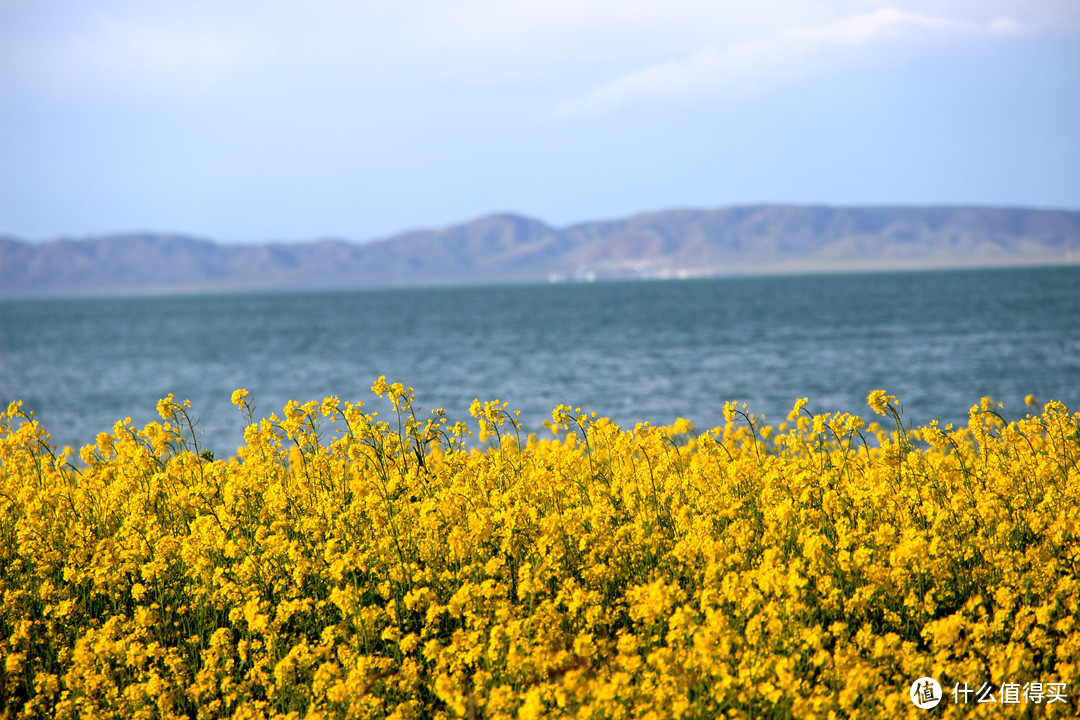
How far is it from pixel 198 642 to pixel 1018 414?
25085 millimetres

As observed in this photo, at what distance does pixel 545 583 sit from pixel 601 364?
39.7 metres

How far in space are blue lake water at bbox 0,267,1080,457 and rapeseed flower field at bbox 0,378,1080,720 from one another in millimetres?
17662

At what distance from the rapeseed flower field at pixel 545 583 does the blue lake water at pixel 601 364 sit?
17.7m

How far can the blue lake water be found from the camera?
→ 31.3 metres

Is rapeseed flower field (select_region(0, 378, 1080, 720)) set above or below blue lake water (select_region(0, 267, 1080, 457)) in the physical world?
above

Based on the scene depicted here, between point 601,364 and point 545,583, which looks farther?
point 601,364

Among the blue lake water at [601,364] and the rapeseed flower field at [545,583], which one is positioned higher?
the rapeseed flower field at [545,583]

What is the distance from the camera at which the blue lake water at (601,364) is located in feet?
103

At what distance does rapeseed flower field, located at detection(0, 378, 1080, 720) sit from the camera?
4.87m

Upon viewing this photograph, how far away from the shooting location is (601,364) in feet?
149

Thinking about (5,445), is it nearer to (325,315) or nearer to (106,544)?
(106,544)

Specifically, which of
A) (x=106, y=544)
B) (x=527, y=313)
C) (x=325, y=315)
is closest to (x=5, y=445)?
(x=106, y=544)

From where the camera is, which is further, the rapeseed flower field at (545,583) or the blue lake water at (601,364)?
the blue lake water at (601,364)

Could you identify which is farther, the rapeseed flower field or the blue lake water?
the blue lake water
